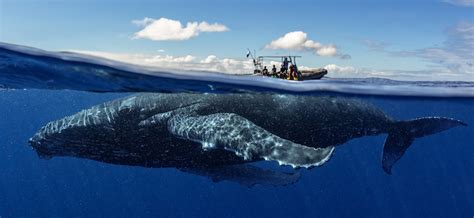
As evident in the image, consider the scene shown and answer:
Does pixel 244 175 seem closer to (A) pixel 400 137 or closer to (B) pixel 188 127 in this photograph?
(B) pixel 188 127

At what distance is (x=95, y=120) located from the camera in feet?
45.4

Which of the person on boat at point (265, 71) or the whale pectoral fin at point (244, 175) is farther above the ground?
the person on boat at point (265, 71)

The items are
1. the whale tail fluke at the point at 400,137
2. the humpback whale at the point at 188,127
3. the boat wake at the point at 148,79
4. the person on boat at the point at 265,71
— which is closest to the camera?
the humpback whale at the point at 188,127

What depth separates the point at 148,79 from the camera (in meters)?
19.4

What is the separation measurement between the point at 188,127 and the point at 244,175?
383cm

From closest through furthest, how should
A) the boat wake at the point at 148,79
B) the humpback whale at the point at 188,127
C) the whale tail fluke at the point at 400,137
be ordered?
1. the humpback whale at the point at 188,127
2. the whale tail fluke at the point at 400,137
3. the boat wake at the point at 148,79

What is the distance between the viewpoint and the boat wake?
1800 cm

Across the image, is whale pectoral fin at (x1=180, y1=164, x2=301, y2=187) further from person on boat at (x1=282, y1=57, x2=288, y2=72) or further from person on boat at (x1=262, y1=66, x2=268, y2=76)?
person on boat at (x1=262, y1=66, x2=268, y2=76)

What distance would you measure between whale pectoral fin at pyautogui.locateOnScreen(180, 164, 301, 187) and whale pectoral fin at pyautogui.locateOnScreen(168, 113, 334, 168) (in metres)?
2.76

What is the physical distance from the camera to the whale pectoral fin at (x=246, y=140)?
352 inches

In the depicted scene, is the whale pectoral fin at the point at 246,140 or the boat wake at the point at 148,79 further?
the boat wake at the point at 148,79

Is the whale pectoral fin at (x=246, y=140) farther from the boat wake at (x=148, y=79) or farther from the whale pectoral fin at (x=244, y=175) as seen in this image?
the boat wake at (x=148, y=79)

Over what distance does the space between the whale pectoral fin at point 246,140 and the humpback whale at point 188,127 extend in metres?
0.31

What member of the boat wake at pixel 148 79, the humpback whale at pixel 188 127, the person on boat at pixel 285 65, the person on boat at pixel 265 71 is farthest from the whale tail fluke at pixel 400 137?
the person on boat at pixel 265 71
